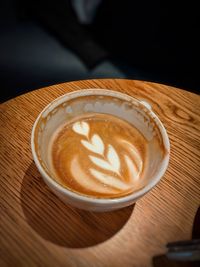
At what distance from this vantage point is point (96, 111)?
0.90m

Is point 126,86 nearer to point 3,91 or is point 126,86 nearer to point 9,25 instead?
point 3,91

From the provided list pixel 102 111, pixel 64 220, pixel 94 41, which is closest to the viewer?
pixel 64 220

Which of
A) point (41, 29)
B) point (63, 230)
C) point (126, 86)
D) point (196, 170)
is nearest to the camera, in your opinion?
point (63, 230)

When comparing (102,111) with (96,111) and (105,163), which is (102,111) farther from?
(105,163)

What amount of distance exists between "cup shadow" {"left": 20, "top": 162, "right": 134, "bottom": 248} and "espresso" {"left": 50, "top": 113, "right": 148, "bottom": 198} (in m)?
0.05

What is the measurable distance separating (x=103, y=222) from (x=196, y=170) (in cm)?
29

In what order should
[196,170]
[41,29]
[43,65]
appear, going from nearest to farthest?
[196,170] → [43,65] → [41,29]

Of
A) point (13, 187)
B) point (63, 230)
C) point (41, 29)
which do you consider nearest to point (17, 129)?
point (13, 187)

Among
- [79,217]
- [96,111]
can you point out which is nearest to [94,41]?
[96,111]

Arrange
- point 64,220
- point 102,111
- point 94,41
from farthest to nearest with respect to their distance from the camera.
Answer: point 94,41, point 102,111, point 64,220

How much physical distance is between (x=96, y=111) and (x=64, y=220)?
29 centimetres

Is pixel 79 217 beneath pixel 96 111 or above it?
beneath

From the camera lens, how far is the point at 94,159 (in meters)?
0.81

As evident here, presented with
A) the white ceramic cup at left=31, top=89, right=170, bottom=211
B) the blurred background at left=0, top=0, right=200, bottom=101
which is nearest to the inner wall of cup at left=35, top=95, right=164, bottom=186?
the white ceramic cup at left=31, top=89, right=170, bottom=211
